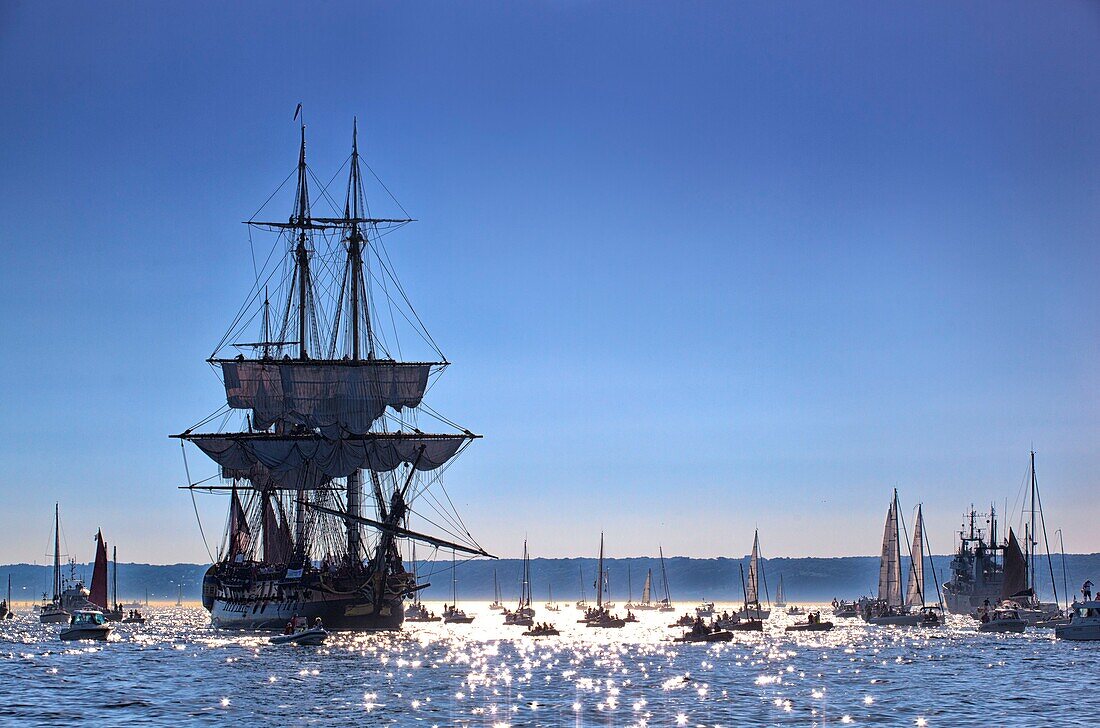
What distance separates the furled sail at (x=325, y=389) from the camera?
132 m

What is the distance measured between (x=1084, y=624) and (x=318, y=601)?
68.1 metres

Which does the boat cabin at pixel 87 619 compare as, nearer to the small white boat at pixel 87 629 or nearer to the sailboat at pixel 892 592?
the small white boat at pixel 87 629

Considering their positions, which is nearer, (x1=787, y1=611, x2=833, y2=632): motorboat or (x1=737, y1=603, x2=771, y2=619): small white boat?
(x1=787, y1=611, x2=833, y2=632): motorboat

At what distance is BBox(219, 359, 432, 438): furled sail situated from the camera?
434ft

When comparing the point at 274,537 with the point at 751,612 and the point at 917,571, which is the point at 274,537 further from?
the point at 917,571

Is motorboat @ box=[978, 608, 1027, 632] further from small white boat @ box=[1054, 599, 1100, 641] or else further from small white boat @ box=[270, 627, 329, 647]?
small white boat @ box=[270, 627, 329, 647]

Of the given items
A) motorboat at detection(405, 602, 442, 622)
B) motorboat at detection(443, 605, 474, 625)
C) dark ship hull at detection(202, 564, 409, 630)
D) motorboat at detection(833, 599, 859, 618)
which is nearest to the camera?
dark ship hull at detection(202, 564, 409, 630)

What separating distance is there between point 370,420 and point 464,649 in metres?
38.4

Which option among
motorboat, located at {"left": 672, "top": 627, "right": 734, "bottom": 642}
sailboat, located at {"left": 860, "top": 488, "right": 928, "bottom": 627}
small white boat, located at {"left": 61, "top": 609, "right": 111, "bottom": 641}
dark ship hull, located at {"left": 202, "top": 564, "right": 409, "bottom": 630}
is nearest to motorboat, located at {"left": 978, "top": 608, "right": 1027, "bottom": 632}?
sailboat, located at {"left": 860, "top": 488, "right": 928, "bottom": 627}

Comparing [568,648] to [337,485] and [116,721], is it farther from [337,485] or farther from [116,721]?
[116,721]

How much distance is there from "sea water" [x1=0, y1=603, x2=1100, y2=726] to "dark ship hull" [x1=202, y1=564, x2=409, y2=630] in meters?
5.76

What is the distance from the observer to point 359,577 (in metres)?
119

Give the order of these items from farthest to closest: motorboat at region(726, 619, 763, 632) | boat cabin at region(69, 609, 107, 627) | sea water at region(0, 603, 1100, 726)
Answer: motorboat at region(726, 619, 763, 632) < boat cabin at region(69, 609, 107, 627) < sea water at region(0, 603, 1100, 726)

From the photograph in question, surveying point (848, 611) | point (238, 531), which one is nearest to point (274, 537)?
point (238, 531)
